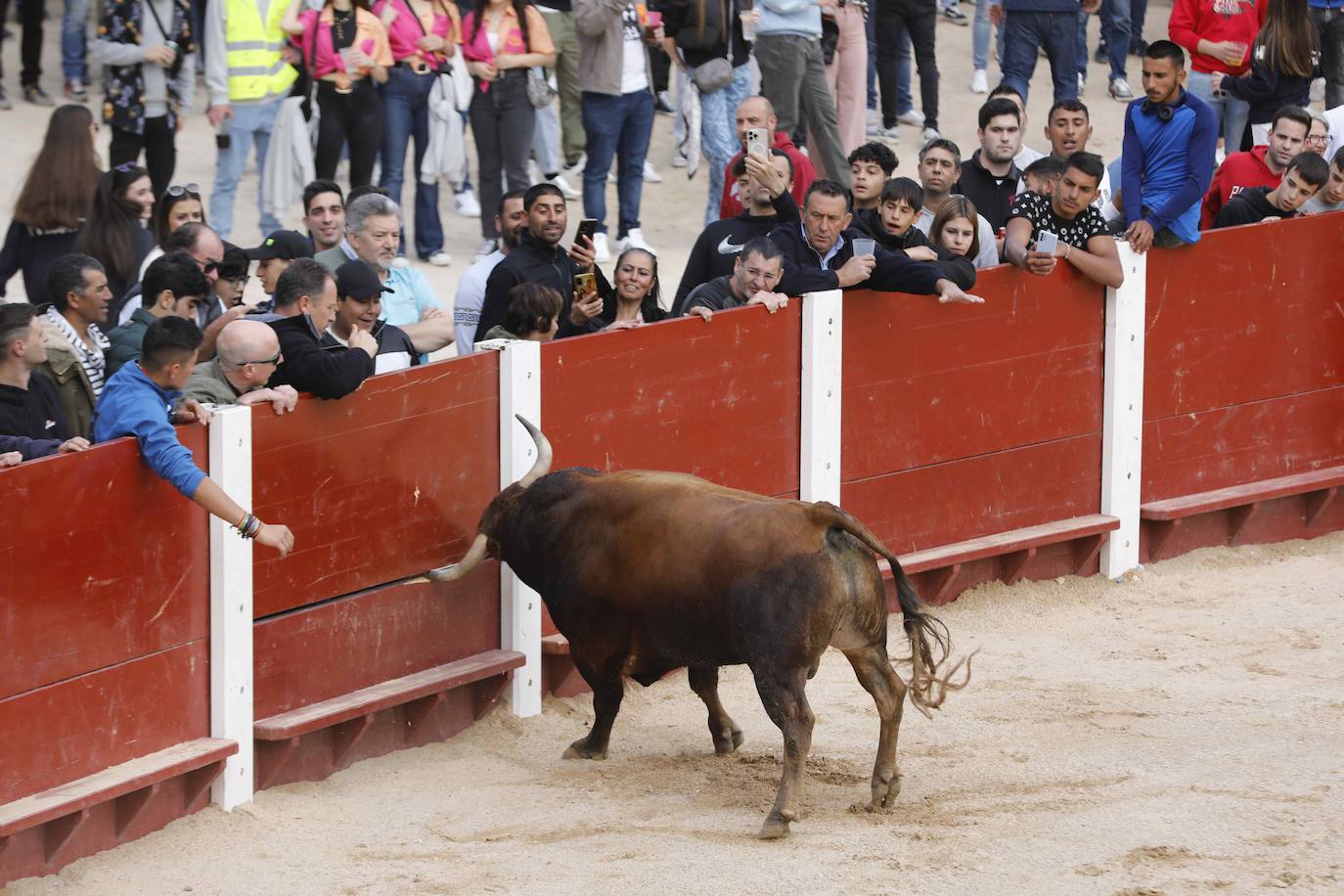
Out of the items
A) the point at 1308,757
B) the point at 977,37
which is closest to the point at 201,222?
the point at 1308,757

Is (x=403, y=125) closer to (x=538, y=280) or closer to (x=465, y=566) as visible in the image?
(x=538, y=280)

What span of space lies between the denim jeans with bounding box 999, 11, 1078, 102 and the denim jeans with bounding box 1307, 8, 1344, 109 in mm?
1491

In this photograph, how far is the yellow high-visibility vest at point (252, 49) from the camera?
11625mm

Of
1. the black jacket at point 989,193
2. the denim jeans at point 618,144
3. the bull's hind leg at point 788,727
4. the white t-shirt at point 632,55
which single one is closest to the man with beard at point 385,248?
the bull's hind leg at point 788,727

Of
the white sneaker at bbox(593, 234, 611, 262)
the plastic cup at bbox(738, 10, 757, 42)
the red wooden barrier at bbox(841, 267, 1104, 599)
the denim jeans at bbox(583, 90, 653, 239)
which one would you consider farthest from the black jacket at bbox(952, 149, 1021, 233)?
the denim jeans at bbox(583, 90, 653, 239)

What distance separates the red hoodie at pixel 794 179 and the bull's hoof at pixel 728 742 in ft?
8.72

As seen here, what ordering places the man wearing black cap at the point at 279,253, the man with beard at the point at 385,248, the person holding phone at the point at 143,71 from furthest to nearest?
the person holding phone at the point at 143,71
the man wearing black cap at the point at 279,253
the man with beard at the point at 385,248

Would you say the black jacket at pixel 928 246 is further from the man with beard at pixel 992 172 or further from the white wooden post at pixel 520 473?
the white wooden post at pixel 520 473

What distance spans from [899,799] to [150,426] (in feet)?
8.57

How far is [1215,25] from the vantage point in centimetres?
1203

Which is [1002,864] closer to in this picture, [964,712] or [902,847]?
[902,847]

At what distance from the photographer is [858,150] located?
8.84m

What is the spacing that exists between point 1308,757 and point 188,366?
3898 mm

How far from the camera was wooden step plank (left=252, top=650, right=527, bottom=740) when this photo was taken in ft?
21.9
